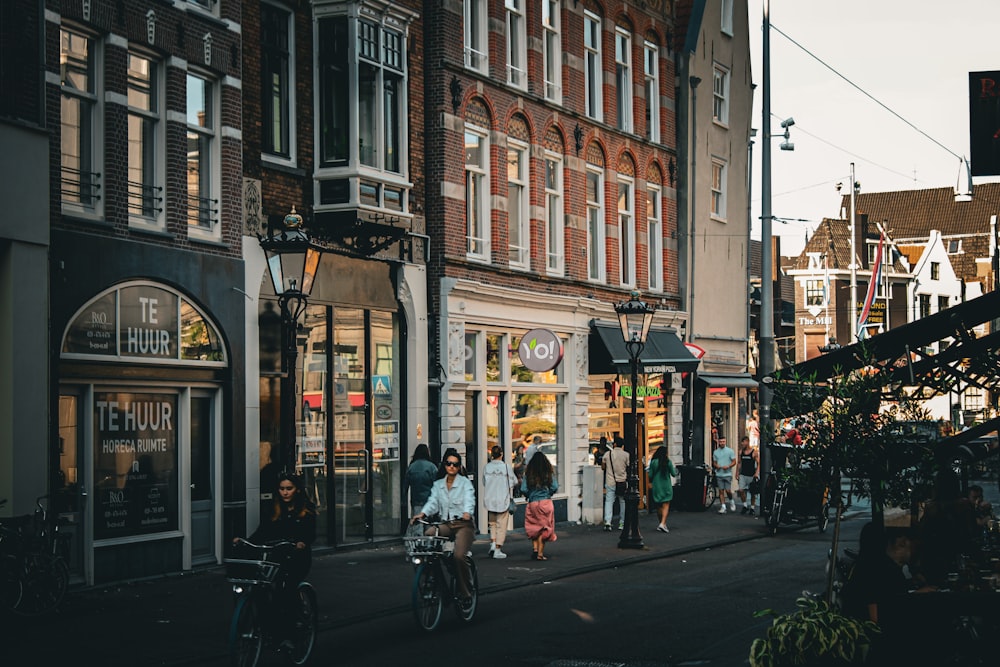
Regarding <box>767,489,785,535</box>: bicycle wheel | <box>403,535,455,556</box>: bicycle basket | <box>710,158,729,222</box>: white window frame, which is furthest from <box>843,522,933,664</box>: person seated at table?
<box>710,158,729,222</box>: white window frame

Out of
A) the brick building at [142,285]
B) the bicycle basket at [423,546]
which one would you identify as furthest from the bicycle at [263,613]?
the brick building at [142,285]

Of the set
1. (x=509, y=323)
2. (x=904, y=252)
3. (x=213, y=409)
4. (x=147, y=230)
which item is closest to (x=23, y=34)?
(x=147, y=230)

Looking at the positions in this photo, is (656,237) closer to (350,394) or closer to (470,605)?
(350,394)

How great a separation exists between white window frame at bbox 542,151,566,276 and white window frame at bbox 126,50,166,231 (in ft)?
38.9

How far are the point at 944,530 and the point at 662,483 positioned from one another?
14855mm

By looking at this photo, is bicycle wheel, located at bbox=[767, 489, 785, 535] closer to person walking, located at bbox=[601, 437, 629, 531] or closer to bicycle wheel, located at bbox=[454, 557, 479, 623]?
person walking, located at bbox=[601, 437, 629, 531]

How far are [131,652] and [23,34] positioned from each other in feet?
26.4

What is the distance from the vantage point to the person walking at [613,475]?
26.4 meters

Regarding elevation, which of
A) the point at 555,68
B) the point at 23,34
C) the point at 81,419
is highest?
the point at 555,68

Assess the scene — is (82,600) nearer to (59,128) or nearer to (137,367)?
(137,367)

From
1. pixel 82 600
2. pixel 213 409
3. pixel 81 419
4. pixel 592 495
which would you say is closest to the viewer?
pixel 82 600

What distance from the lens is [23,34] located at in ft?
54.0

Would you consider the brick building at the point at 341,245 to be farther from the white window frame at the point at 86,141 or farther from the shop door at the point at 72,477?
the shop door at the point at 72,477

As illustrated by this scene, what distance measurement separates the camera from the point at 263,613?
1165cm
